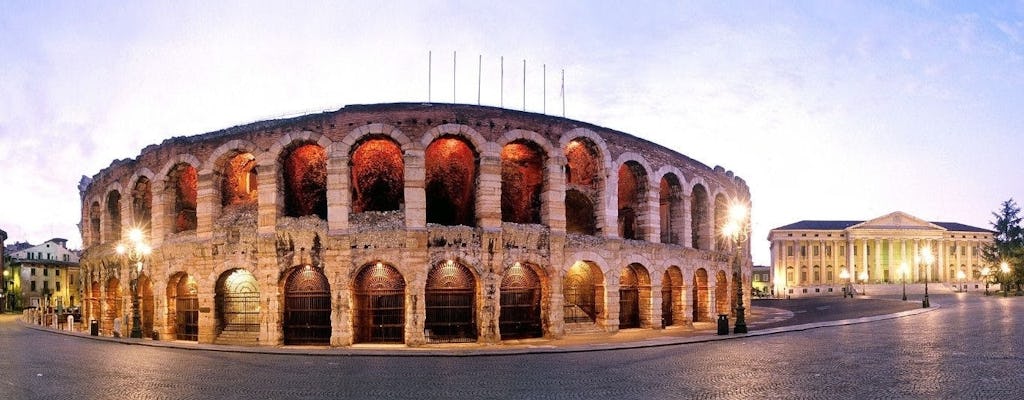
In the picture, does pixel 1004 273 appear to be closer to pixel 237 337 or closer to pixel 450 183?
pixel 450 183

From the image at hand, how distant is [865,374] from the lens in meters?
Result: 17.5

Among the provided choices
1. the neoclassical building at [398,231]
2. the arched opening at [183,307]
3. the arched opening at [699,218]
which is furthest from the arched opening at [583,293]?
the arched opening at [183,307]

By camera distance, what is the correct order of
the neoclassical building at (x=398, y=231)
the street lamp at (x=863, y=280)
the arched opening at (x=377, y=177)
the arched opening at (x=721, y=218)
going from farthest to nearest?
the street lamp at (x=863, y=280) → the arched opening at (x=721, y=218) → the arched opening at (x=377, y=177) → the neoclassical building at (x=398, y=231)

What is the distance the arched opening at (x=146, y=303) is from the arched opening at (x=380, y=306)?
12816 millimetres

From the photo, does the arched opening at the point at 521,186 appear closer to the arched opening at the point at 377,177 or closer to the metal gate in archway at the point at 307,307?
the arched opening at the point at 377,177

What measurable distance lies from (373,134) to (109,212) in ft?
67.9

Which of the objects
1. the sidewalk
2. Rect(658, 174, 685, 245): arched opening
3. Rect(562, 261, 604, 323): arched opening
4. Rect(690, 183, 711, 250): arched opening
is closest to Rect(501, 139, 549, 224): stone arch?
Rect(562, 261, 604, 323): arched opening

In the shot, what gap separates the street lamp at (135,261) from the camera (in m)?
32.9

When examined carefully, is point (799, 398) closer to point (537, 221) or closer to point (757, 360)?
point (757, 360)

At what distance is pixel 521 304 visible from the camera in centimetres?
3033

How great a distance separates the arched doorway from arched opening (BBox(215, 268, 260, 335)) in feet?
24.4

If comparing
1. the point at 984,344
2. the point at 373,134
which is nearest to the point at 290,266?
the point at 373,134

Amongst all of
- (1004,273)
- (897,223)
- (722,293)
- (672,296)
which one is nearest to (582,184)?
(672,296)

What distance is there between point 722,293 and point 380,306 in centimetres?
2382
